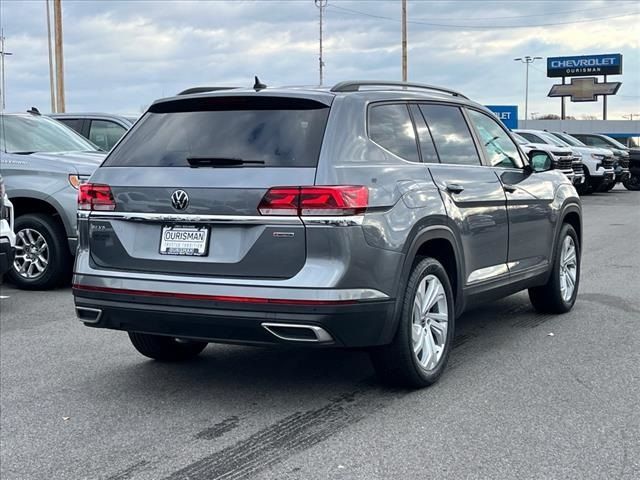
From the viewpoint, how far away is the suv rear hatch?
15.4ft

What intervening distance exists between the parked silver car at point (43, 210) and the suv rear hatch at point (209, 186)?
4.27 meters

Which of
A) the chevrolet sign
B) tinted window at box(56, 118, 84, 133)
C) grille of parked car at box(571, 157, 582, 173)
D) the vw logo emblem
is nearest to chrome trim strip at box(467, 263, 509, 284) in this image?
the vw logo emblem

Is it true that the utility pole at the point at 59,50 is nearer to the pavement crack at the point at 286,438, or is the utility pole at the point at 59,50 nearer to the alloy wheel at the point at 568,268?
the alloy wheel at the point at 568,268

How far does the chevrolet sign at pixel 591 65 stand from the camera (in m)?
84.7

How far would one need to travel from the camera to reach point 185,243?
4887 mm

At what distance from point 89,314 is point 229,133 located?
1.34 m

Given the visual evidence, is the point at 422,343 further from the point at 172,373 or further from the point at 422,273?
the point at 172,373

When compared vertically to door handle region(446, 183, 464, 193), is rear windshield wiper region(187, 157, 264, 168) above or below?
above

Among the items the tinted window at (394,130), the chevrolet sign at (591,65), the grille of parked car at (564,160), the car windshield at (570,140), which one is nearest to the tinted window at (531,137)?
the grille of parked car at (564,160)

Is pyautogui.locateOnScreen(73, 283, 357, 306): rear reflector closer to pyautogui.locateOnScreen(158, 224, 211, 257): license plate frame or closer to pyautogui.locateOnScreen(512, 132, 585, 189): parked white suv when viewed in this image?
pyautogui.locateOnScreen(158, 224, 211, 257): license plate frame

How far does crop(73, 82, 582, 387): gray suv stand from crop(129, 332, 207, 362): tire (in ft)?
2.56

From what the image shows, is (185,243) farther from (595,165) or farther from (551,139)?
(595,165)

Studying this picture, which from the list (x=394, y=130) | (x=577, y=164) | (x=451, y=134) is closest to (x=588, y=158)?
(x=577, y=164)

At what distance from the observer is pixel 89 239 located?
5258mm
